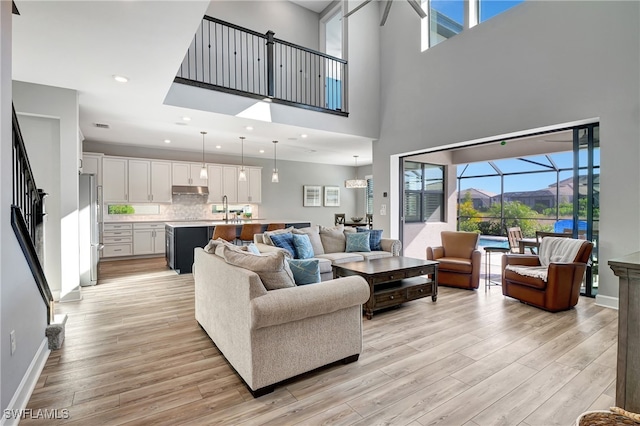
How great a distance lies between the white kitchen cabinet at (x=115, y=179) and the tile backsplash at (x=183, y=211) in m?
0.61

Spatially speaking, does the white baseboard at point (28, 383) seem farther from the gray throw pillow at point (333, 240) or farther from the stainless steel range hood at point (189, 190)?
the stainless steel range hood at point (189, 190)

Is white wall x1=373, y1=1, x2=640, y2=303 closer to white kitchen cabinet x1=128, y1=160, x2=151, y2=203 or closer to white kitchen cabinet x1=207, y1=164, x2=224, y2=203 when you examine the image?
white kitchen cabinet x1=207, y1=164, x2=224, y2=203

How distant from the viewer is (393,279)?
3.74m

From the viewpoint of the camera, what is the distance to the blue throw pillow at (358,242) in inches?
201

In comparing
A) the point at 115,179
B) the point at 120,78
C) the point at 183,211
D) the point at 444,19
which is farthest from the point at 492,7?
the point at 115,179

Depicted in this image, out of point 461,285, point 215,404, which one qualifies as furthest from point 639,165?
point 215,404

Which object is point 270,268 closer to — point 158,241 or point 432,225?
point 432,225

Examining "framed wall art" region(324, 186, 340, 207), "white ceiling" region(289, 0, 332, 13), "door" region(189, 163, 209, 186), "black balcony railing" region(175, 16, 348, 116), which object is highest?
"white ceiling" region(289, 0, 332, 13)

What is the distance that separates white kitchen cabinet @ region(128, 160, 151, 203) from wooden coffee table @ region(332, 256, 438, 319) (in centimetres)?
573

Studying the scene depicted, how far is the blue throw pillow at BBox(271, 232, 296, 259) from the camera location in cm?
459

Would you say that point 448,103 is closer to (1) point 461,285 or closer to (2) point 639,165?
(2) point 639,165

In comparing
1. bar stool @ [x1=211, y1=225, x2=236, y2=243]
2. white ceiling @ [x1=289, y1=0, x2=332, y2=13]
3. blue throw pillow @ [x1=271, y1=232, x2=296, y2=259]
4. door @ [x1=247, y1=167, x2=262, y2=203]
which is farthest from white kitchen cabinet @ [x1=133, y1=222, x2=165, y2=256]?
white ceiling @ [x1=289, y1=0, x2=332, y2=13]

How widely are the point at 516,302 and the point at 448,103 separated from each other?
333 cm

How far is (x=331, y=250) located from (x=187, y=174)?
15.8 ft
